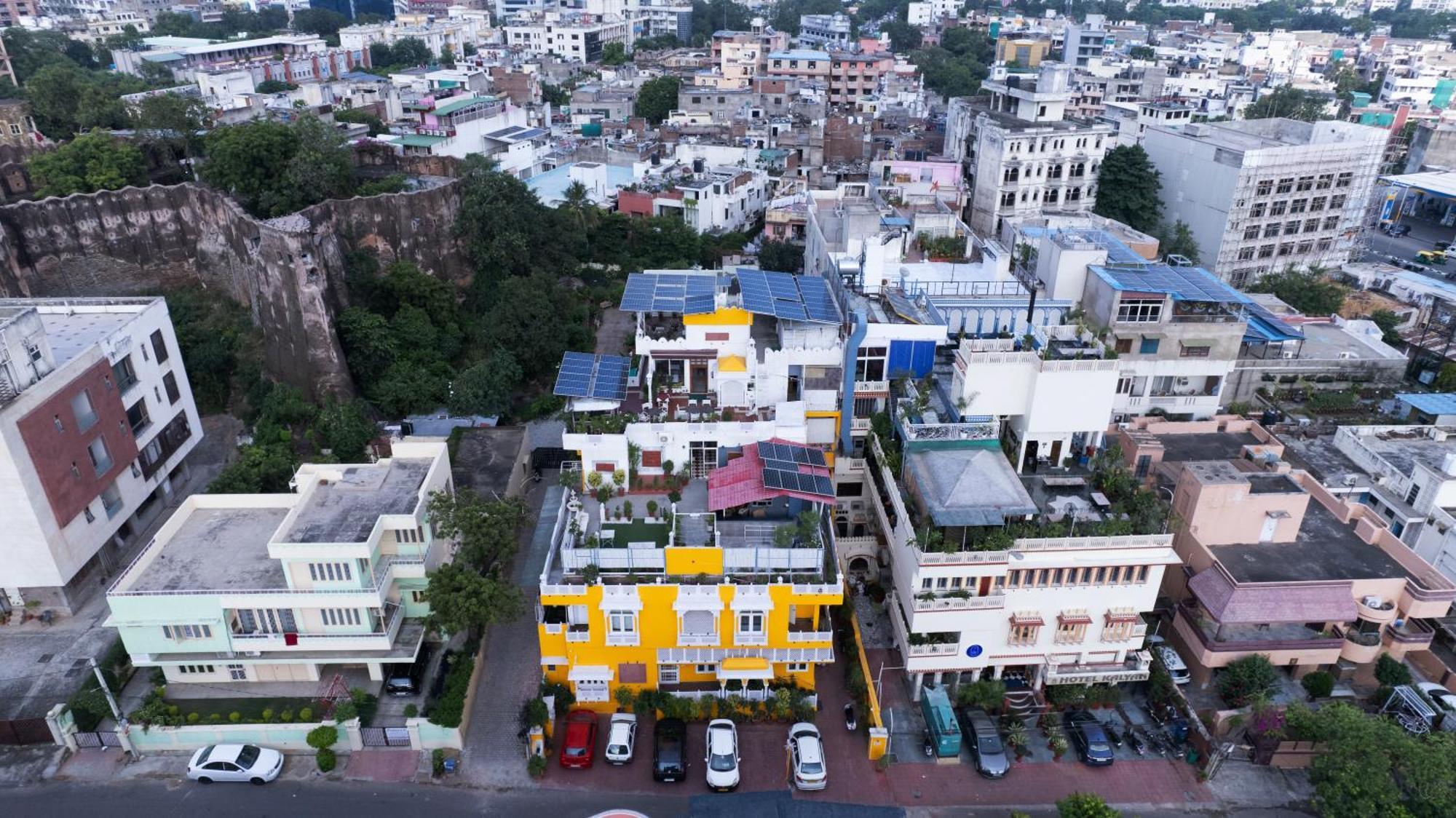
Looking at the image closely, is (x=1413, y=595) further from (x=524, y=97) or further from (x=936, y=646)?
(x=524, y=97)

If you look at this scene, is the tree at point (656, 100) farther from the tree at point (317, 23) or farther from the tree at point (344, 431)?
the tree at point (317, 23)

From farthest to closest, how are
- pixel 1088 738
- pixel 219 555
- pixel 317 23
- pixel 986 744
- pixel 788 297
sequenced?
1. pixel 317 23
2. pixel 788 297
3. pixel 219 555
4. pixel 1088 738
5. pixel 986 744

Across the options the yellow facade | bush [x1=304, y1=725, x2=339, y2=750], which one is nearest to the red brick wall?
bush [x1=304, y1=725, x2=339, y2=750]

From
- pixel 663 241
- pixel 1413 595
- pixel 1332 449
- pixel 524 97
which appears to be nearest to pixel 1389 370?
pixel 1332 449

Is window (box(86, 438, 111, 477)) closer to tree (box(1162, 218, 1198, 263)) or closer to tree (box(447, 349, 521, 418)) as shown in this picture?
tree (box(447, 349, 521, 418))

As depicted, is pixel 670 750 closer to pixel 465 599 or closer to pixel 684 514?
pixel 684 514

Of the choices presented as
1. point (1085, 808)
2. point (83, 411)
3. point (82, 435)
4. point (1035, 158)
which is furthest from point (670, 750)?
point (1035, 158)

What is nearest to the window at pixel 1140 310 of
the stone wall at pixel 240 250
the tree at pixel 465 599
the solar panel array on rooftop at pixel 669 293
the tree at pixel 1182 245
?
the solar panel array on rooftop at pixel 669 293
